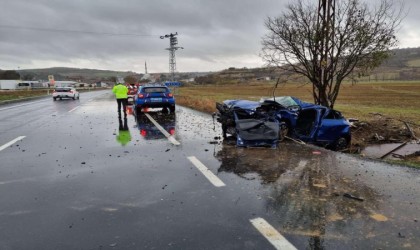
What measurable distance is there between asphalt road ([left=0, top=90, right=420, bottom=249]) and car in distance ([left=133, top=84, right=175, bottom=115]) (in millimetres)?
9571

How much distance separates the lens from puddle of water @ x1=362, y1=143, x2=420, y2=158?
10.9m

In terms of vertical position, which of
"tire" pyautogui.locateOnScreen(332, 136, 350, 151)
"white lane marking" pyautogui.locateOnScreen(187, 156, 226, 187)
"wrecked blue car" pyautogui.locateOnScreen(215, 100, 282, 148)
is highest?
"wrecked blue car" pyautogui.locateOnScreen(215, 100, 282, 148)

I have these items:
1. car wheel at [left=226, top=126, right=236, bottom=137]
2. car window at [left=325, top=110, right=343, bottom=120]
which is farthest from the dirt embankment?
car wheel at [left=226, top=126, right=236, bottom=137]

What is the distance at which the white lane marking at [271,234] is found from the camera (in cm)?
361

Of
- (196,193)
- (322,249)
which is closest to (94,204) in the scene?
(196,193)

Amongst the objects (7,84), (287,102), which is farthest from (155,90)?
(7,84)

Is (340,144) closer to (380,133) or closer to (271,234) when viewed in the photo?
(380,133)

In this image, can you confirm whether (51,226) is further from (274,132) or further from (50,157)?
(274,132)

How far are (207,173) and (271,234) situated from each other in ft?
9.18

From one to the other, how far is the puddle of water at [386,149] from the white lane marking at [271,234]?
7.62 metres

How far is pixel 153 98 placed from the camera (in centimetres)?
1870

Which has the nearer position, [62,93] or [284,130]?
[284,130]

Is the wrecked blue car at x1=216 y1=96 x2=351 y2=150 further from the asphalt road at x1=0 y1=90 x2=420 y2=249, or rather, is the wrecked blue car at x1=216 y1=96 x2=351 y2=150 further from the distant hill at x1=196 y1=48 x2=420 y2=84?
the distant hill at x1=196 y1=48 x2=420 y2=84

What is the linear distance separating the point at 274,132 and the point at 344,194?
4.22 meters
